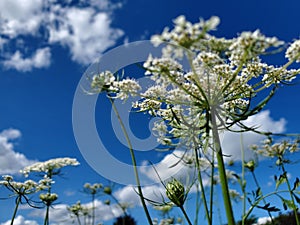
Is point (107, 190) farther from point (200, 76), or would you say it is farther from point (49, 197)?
point (200, 76)

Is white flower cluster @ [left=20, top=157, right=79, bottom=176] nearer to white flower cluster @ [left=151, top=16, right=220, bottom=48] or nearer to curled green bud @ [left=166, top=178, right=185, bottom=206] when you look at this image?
curled green bud @ [left=166, top=178, right=185, bottom=206]

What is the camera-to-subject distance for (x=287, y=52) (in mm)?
2412

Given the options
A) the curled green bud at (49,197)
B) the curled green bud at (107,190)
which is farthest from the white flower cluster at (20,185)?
the curled green bud at (107,190)

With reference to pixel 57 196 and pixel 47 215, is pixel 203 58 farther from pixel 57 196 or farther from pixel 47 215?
pixel 57 196

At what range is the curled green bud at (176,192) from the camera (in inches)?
107

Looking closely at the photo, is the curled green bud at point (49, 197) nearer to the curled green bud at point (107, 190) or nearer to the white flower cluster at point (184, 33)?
the curled green bud at point (107, 190)

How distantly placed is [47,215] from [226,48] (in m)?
3.90

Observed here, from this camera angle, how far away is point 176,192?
9.34 ft

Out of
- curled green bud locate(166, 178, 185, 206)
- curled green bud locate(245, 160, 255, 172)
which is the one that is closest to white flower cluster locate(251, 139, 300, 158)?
curled green bud locate(245, 160, 255, 172)

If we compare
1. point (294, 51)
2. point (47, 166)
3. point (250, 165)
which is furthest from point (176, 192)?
point (47, 166)

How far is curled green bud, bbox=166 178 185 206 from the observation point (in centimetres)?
272

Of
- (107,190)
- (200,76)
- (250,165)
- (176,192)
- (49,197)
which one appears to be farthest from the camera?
(107,190)

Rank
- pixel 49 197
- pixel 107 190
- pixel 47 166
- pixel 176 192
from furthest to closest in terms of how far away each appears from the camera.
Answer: pixel 107 190, pixel 47 166, pixel 49 197, pixel 176 192

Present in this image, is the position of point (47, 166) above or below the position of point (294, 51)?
above
